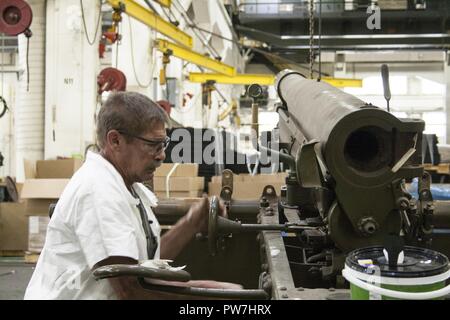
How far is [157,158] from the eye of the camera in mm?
1483

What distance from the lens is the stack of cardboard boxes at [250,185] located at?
4258mm

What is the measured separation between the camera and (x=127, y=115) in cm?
141

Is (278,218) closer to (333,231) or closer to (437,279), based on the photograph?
(333,231)

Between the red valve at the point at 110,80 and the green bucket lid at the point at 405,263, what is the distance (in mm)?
4406

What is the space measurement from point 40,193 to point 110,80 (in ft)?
4.48

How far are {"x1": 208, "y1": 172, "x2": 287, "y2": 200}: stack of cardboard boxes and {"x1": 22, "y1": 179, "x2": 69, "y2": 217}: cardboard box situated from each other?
130 centimetres

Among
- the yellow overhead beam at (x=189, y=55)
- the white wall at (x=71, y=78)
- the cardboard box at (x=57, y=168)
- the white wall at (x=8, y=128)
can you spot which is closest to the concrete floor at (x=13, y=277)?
the cardboard box at (x=57, y=168)

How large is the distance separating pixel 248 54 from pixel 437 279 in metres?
13.2

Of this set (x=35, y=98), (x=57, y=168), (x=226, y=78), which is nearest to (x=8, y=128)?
(x=226, y=78)

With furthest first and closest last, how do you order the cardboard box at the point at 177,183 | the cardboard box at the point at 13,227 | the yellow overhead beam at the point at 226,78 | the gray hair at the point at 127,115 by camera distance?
the yellow overhead beam at the point at 226,78
the cardboard box at the point at 13,227
the cardboard box at the point at 177,183
the gray hair at the point at 127,115

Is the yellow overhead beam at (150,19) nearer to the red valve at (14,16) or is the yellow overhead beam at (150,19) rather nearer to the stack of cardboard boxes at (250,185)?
the red valve at (14,16)

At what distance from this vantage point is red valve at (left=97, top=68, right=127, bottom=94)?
5.21 meters

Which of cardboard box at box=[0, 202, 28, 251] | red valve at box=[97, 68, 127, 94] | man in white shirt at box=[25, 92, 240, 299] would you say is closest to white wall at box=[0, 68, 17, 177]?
cardboard box at box=[0, 202, 28, 251]

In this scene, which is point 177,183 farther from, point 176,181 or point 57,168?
point 57,168
